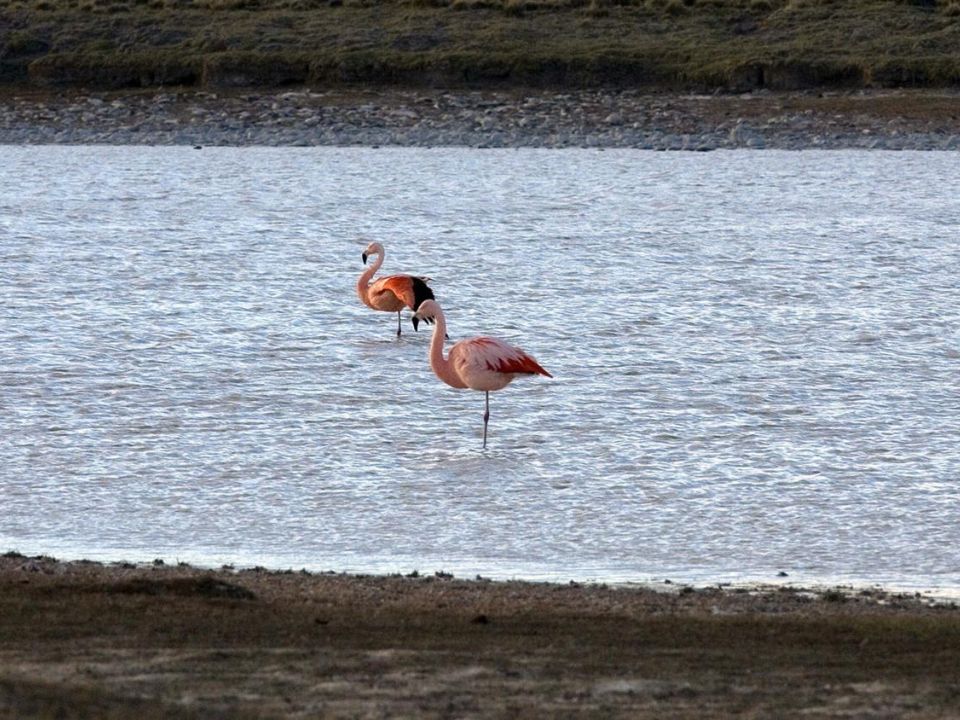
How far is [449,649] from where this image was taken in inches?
215

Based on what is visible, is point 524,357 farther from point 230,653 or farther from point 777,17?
point 777,17

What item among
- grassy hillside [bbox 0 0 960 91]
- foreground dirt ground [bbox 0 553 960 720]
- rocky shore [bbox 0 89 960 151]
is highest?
grassy hillside [bbox 0 0 960 91]

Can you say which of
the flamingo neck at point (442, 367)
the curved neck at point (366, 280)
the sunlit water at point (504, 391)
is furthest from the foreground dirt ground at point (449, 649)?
the curved neck at point (366, 280)

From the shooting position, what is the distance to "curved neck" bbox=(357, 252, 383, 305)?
1505 cm

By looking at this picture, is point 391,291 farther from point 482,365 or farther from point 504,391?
point 482,365

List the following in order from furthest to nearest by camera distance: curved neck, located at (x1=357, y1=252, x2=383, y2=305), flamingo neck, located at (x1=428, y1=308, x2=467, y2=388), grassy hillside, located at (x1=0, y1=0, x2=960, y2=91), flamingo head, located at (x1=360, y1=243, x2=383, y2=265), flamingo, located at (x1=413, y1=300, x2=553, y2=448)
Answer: grassy hillside, located at (x1=0, y1=0, x2=960, y2=91), flamingo head, located at (x1=360, y1=243, x2=383, y2=265), curved neck, located at (x1=357, y1=252, x2=383, y2=305), flamingo neck, located at (x1=428, y1=308, x2=467, y2=388), flamingo, located at (x1=413, y1=300, x2=553, y2=448)

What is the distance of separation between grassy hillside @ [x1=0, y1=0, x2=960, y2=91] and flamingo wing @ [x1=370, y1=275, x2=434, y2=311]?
1972cm

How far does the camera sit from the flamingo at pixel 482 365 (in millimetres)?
10367

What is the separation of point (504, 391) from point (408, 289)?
2.74m

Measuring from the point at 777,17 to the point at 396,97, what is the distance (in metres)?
9.18

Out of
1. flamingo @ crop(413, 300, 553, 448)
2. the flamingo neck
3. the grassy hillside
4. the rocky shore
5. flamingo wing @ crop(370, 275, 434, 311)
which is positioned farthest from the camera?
the grassy hillside

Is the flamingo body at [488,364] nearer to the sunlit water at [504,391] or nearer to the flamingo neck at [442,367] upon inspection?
the flamingo neck at [442,367]

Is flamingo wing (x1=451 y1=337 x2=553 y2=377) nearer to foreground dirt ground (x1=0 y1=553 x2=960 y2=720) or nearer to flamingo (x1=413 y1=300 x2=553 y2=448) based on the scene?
flamingo (x1=413 y1=300 x2=553 y2=448)

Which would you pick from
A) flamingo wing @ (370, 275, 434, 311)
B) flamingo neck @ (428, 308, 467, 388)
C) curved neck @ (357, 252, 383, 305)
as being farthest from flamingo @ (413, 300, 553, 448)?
curved neck @ (357, 252, 383, 305)
